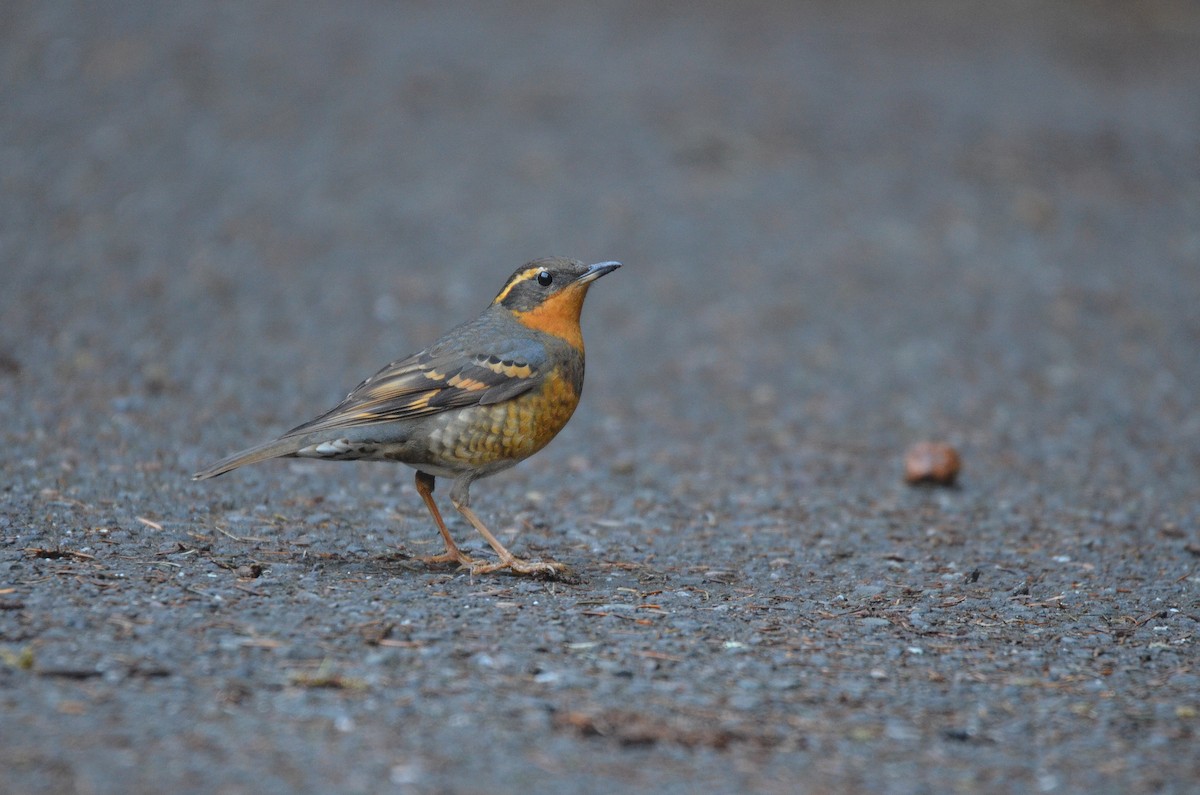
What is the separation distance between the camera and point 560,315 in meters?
6.68

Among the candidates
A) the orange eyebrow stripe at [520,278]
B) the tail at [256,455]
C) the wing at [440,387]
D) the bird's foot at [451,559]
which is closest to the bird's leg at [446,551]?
the bird's foot at [451,559]

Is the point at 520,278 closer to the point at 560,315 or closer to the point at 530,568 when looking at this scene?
the point at 560,315

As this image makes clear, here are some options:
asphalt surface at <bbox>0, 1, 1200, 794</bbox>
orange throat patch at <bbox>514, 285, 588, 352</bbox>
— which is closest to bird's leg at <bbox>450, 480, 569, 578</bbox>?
asphalt surface at <bbox>0, 1, 1200, 794</bbox>

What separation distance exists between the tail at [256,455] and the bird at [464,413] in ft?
0.04

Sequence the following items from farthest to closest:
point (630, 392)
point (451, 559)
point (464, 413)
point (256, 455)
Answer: point (630, 392), point (451, 559), point (464, 413), point (256, 455)

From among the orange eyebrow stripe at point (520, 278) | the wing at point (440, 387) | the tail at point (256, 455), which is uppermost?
the orange eyebrow stripe at point (520, 278)

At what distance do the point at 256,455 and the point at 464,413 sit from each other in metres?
1.03

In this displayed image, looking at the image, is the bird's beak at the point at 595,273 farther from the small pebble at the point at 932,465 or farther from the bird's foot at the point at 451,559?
the small pebble at the point at 932,465

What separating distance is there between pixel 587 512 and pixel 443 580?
199 cm

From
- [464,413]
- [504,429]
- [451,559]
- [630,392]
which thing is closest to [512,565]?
[451,559]

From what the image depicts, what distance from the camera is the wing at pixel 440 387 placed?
6145 mm

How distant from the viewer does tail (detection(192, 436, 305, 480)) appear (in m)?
5.75

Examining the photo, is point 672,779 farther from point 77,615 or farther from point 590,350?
point 590,350

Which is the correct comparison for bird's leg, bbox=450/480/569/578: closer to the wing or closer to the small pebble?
the wing
